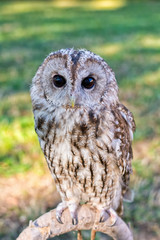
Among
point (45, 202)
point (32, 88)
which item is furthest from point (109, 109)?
point (45, 202)

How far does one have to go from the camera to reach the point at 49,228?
1.14 metres

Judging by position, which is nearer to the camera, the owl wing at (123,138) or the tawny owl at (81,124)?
the tawny owl at (81,124)

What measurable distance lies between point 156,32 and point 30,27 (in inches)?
131

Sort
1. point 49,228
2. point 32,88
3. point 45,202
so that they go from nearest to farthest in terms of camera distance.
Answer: point 49,228 → point 32,88 → point 45,202

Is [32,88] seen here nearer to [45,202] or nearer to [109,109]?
[109,109]

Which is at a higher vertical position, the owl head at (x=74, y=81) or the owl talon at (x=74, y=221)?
the owl head at (x=74, y=81)

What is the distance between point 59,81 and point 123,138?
1.47 ft

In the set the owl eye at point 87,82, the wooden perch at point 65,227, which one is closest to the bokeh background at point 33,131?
the owl eye at point 87,82

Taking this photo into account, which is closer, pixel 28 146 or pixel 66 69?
pixel 66 69

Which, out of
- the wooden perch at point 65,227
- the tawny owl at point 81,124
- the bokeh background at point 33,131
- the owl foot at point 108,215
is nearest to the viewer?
the wooden perch at point 65,227

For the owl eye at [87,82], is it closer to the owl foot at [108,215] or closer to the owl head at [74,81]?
the owl head at [74,81]

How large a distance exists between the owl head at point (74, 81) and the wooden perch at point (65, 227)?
0.43 meters

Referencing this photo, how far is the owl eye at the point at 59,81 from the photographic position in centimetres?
124

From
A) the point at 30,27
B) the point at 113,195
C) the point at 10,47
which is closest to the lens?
the point at 113,195
